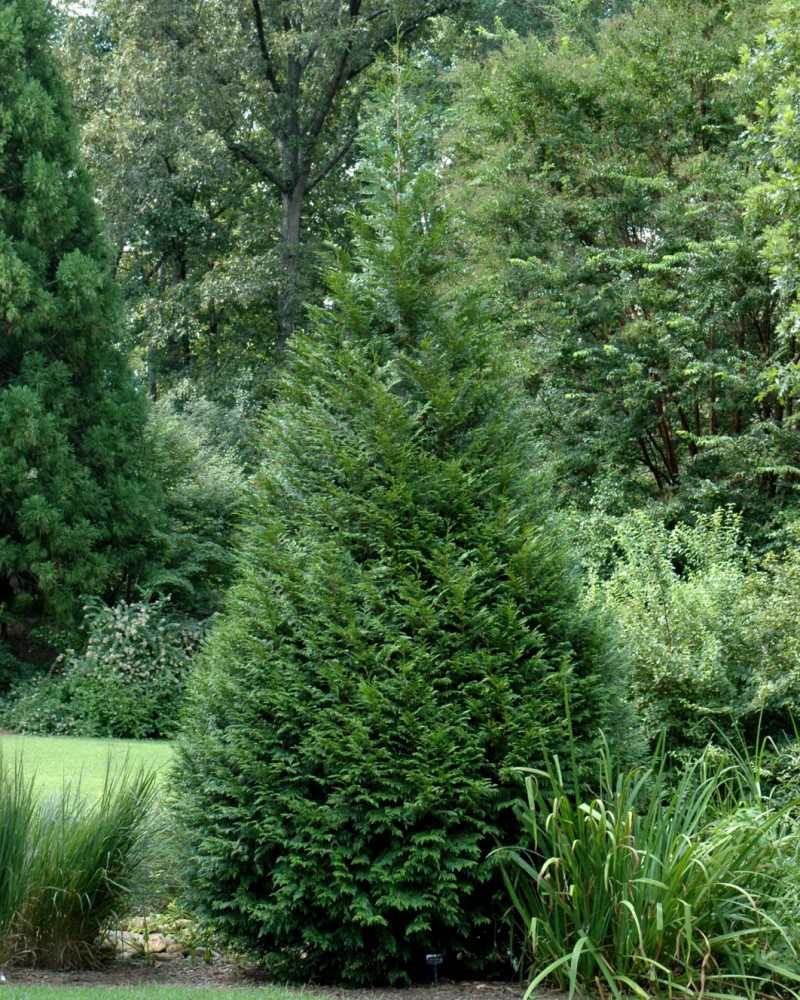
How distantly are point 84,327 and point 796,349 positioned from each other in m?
9.99

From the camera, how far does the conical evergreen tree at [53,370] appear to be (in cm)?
1373

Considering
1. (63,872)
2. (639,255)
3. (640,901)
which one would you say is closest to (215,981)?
(63,872)

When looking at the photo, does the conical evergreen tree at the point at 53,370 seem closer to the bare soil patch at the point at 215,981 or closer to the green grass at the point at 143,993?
the bare soil patch at the point at 215,981

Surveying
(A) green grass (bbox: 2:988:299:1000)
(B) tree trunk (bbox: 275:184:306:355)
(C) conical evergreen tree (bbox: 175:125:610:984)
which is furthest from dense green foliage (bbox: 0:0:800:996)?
(A) green grass (bbox: 2:988:299:1000)

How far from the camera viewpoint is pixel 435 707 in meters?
4.12

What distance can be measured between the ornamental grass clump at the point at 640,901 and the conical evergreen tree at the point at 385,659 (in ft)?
0.76

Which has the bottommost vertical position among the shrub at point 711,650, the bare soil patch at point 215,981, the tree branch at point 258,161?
the bare soil patch at point 215,981

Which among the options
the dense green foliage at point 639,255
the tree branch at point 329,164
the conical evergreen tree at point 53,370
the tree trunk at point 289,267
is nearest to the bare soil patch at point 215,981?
the conical evergreen tree at point 53,370

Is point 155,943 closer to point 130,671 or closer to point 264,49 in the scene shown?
point 130,671

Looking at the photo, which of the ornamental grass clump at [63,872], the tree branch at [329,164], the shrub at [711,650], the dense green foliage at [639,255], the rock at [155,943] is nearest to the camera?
the ornamental grass clump at [63,872]

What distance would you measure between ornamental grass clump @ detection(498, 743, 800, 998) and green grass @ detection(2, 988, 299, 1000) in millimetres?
1033

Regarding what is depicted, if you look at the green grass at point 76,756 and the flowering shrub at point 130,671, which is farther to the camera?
the flowering shrub at point 130,671

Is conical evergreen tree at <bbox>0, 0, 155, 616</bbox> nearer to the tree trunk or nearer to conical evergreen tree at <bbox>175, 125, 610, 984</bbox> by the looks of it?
the tree trunk

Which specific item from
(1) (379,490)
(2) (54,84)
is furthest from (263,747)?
(2) (54,84)
